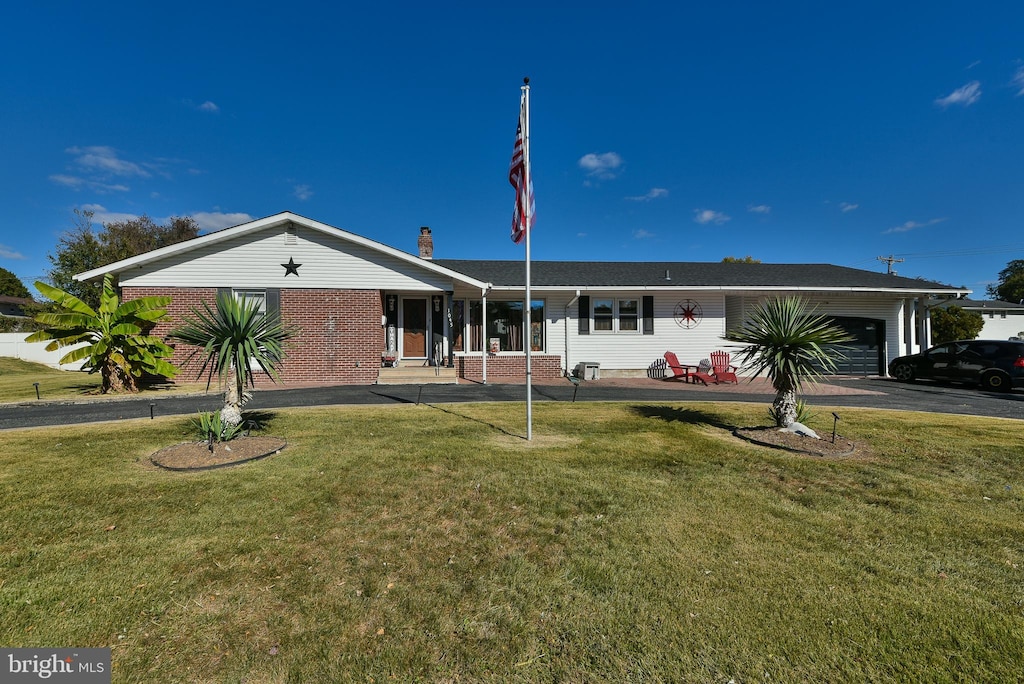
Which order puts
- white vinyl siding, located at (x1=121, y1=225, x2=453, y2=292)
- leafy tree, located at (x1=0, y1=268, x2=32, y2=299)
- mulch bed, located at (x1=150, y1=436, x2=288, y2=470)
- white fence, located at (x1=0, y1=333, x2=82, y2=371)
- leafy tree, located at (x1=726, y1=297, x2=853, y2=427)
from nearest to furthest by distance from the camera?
mulch bed, located at (x1=150, y1=436, x2=288, y2=470), leafy tree, located at (x1=726, y1=297, x2=853, y2=427), white vinyl siding, located at (x1=121, y1=225, x2=453, y2=292), white fence, located at (x1=0, y1=333, x2=82, y2=371), leafy tree, located at (x1=0, y1=268, x2=32, y2=299)

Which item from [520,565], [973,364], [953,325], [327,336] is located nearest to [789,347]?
[520,565]

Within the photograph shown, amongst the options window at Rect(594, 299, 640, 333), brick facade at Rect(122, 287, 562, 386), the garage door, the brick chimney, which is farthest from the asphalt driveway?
the brick chimney

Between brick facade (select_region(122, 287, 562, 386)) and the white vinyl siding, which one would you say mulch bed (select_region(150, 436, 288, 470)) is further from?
the white vinyl siding

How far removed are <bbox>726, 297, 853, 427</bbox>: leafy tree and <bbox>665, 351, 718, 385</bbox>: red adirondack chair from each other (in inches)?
292

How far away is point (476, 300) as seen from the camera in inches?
631

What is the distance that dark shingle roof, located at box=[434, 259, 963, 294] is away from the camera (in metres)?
15.6

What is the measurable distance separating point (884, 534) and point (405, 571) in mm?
4098

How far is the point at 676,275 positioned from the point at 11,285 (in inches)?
3881

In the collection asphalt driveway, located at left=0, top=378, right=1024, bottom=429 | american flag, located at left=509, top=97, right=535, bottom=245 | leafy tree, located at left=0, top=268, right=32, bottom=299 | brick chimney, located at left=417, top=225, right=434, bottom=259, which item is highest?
leafy tree, located at left=0, top=268, right=32, bottom=299

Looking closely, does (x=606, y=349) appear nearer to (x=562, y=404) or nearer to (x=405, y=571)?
(x=562, y=404)

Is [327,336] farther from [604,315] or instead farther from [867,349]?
[867,349]

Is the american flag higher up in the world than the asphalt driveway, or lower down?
higher up

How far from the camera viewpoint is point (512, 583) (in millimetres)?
2922

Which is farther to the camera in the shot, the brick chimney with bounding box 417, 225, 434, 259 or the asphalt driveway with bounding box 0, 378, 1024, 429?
the brick chimney with bounding box 417, 225, 434, 259
